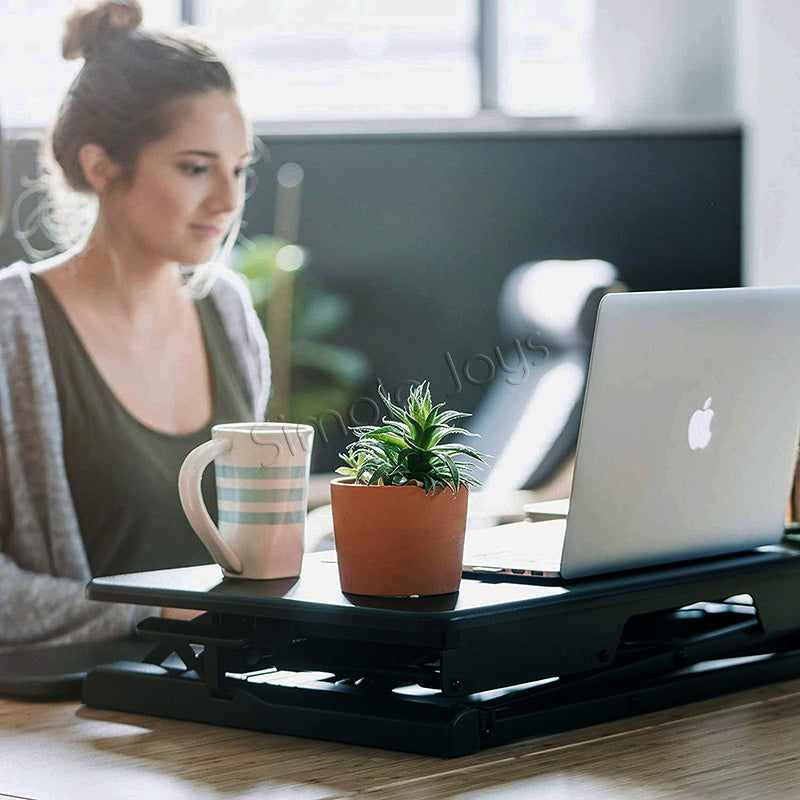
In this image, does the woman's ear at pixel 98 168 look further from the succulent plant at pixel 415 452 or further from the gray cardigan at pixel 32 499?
the succulent plant at pixel 415 452

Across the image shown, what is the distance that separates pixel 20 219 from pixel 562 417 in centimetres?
168

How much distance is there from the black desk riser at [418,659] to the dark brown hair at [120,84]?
778mm

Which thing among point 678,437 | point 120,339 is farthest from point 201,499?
point 120,339

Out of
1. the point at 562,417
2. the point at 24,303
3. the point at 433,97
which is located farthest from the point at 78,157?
the point at 433,97

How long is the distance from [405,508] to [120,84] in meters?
0.92

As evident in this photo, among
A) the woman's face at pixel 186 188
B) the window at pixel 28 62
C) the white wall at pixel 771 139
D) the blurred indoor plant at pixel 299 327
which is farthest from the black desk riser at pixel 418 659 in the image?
the blurred indoor plant at pixel 299 327

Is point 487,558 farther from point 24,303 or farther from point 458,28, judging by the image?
point 458,28

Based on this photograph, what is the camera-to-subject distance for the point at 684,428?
3.77ft

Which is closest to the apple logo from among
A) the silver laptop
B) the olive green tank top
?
the silver laptop

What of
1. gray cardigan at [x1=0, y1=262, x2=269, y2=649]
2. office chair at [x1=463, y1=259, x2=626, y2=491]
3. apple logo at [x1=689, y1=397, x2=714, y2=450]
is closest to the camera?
apple logo at [x1=689, y1=397, x2=714, y2=450]

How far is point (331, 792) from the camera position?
0.87m

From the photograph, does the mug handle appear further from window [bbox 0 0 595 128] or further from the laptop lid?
window [bbox 0 0 595 128]

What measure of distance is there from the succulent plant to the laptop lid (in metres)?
0.10

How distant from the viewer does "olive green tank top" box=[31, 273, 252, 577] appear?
1.68m
